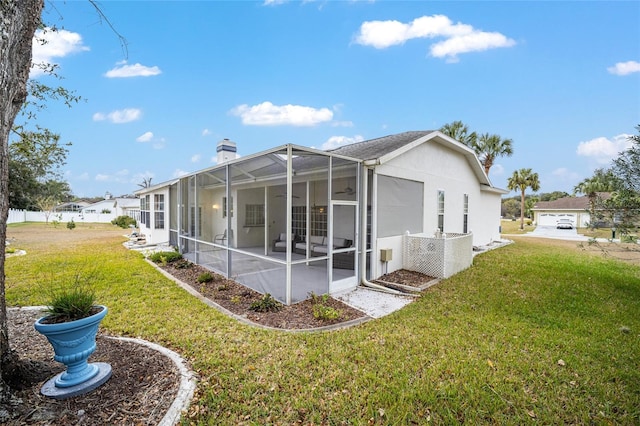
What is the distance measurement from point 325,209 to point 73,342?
7.92 metres

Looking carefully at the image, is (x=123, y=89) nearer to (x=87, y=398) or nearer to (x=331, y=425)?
(x=87, y=398)

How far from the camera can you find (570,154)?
47.5ft

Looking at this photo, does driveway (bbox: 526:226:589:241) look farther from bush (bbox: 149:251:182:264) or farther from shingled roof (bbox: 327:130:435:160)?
bush (bbox: 149:251:182:264)

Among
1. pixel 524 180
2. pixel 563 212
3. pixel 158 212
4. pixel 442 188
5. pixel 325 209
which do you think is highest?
pixel 524 180

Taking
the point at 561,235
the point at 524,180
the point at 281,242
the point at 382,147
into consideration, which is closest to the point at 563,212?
the point at 524,180

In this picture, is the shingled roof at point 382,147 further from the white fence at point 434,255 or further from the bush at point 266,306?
the bush at point 266,306

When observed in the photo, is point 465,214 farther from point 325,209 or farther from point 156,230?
point 156,230

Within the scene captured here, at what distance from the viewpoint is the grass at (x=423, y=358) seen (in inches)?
105

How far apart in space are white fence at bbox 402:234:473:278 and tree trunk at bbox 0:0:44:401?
319 inches

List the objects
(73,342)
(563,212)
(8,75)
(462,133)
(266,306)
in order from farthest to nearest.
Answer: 1. (563,212)
2. (462,133)
3. (266,306)
4. (73,342)
5. (8,75)

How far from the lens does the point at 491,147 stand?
851 inches

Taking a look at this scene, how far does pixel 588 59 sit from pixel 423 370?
46.3 feet

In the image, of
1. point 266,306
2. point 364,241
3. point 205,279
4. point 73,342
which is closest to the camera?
→ point 73,342

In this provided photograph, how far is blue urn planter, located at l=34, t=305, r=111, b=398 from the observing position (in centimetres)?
246
